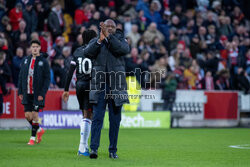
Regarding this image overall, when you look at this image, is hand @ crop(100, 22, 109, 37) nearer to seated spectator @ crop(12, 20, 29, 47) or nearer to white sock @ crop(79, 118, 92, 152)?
white sock @ crop(79, 118, 92, 152)

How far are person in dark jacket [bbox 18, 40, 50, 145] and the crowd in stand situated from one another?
15.1ft

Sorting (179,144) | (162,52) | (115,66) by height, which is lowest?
(179,144)

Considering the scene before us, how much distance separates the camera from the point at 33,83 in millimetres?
12422

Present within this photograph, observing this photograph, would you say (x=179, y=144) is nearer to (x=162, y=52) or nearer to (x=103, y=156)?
(x=103, y=156)

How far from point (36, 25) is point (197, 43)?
749 cm

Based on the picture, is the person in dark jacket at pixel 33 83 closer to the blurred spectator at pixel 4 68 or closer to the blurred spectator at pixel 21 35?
the blurred spectator at pixel 4 68

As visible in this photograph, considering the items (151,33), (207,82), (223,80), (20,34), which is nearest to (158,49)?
(151,33)

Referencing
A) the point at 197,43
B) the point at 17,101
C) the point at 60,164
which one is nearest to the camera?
the point at 60,164

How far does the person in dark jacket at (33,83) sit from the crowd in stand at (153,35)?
15.1 feet

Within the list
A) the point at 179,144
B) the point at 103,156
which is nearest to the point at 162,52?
the point at 179,144

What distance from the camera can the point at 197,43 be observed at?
23.5 m

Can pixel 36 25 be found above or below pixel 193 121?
above

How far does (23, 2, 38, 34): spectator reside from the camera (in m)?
19.8

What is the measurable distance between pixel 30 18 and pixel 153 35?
5.38 m
